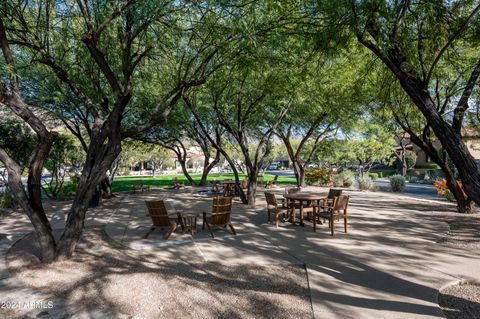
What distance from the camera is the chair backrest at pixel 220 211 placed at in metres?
7.45

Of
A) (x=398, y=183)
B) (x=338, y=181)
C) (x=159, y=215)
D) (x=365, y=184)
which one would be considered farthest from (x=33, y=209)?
(x=338, y=181)

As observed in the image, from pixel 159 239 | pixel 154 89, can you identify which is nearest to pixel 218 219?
pixel 159 239

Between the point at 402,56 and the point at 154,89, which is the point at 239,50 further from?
the point at 154,89

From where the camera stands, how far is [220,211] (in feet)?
24.8

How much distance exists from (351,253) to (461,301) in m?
2.13

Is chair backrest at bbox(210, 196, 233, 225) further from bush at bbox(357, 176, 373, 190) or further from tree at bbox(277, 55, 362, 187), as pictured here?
bush at bbox(357, 176, 373, 190)

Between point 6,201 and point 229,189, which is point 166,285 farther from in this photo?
point 229,189

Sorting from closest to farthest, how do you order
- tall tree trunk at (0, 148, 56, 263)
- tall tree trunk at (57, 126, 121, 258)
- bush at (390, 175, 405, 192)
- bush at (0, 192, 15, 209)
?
tall tree trunk at (0, 148, 56, 263) → tall tree trunk at (57, 126, 121, 258) → bush at (0, 192, 15, 209) → bush at (390, 175, 405, 192)

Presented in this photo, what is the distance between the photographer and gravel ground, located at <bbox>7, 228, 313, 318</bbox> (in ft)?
11.9

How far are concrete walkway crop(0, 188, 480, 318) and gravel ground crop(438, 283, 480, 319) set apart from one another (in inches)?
4.7

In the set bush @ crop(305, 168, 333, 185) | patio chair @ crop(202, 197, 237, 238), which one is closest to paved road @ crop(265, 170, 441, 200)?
bush @ crop(305, 168, 333, 185)

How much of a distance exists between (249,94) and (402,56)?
7660 millimetres

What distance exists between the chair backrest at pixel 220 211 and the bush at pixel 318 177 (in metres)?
17.2

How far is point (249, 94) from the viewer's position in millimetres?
12398
